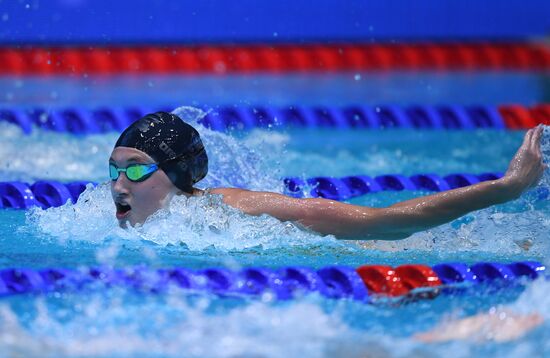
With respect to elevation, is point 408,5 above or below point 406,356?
above

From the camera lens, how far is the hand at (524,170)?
9.55ft

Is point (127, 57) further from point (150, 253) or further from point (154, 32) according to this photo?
point (150, 253)

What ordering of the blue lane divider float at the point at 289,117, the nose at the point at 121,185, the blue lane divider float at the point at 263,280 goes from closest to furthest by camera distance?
1. the blue lane divider float at the point at 263,280
2. the nose at the point at 121,185
3. the blue lane divider float at the point at 289,117

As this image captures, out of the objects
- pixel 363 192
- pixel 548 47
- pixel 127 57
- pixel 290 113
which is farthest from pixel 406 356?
pixel 548 47

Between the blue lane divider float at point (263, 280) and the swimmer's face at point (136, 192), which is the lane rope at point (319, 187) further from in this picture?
the blue lane divider float at point (263, 280)

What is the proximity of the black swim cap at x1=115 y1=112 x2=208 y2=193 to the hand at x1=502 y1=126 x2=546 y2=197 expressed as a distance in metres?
1.05

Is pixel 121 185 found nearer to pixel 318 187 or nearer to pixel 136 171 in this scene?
pixel 136 171

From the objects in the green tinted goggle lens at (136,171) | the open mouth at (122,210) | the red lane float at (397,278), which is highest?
the green tinted goggle lens at (136,171)

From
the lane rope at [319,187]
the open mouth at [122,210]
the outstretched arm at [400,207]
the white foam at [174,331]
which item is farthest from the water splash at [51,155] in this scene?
the white foam at [174,331]

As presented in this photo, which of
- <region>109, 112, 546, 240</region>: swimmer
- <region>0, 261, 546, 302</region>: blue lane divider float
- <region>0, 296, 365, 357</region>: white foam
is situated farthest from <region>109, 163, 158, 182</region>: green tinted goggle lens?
<region>0, 296, 365, 357</region>: white foam

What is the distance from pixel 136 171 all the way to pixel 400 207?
2.89 feet

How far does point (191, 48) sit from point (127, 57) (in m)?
0.48

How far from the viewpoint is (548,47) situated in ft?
23.5

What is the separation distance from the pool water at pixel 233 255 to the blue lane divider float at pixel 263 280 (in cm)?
5
